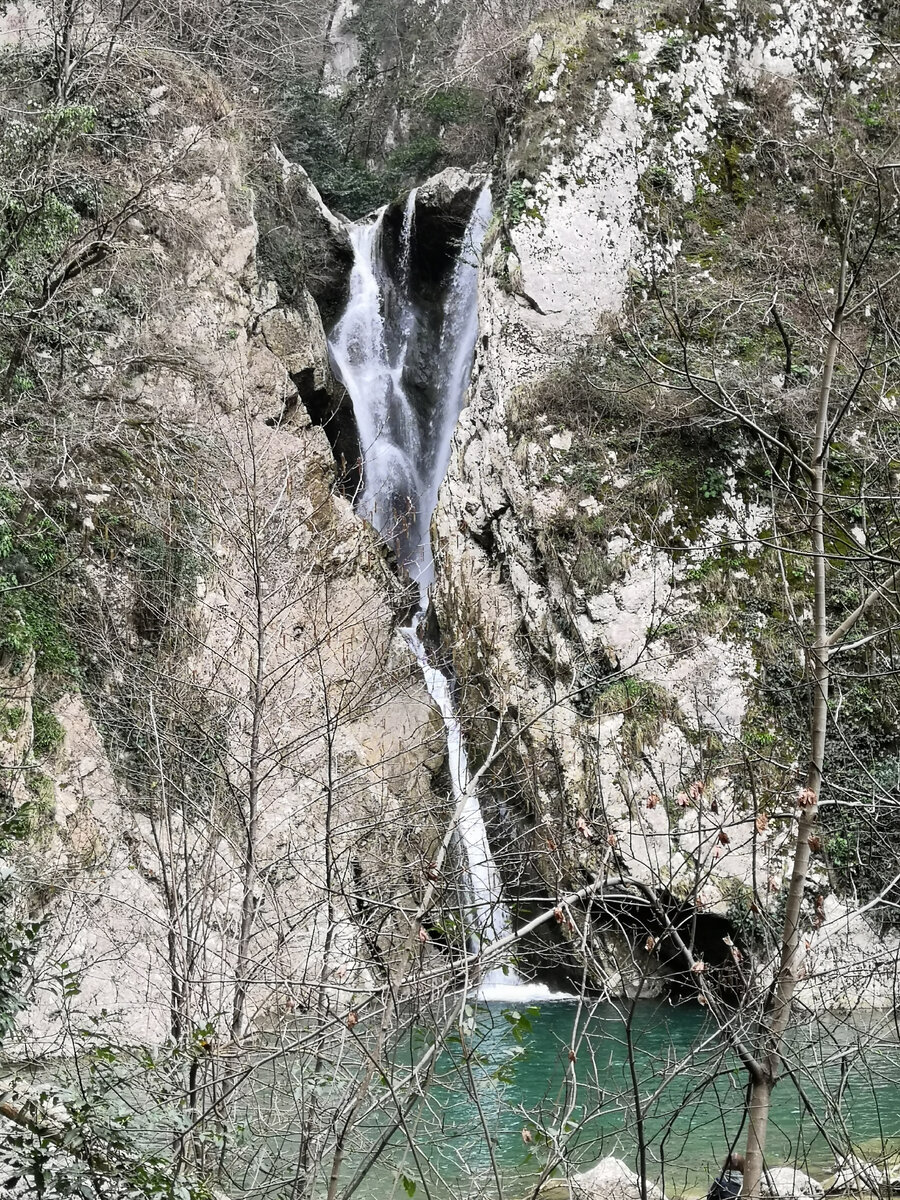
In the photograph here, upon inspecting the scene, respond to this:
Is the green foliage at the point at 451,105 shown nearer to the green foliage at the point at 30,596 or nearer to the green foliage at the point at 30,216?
the green foliage at the point at 30,216

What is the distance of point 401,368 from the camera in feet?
61.5

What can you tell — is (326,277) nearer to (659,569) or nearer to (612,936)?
(659,569)

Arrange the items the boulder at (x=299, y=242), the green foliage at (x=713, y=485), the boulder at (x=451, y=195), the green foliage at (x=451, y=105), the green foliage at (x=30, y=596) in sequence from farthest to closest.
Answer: the green foliage at (x=451, y=105), the boulder at (x=451, y=195), the boulder at (x=299, y=242), the green foliage at (x=713, y=485), the green foliage at (x=30, y=596)

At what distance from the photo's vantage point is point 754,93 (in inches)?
631

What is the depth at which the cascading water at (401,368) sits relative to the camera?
17484 millimetres

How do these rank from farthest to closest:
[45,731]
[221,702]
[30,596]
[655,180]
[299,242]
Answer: [299,242] < [655,180] < [30,596] < [45,731] < [221,702]

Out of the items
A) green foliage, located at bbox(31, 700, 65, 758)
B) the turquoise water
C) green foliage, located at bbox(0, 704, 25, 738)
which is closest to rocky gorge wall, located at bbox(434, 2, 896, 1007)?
the turquoise water

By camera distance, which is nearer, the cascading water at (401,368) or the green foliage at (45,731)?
the green foliage at (45,731)

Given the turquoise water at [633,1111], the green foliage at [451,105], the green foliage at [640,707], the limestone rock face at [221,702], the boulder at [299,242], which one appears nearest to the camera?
the turquoise water at [633,1111]

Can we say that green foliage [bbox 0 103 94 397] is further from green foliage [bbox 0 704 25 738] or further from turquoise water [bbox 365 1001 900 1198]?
turquoise water [bbox 365 1001 900 1198]

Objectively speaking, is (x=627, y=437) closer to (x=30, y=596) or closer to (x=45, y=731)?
(x=30, y=596)

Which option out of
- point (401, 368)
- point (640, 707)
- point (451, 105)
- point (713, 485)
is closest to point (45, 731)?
point (640, 707)

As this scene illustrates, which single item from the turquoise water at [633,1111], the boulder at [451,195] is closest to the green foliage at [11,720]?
the turquoise water at [633,1111]

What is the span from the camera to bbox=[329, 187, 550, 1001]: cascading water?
→ 1748 cm
